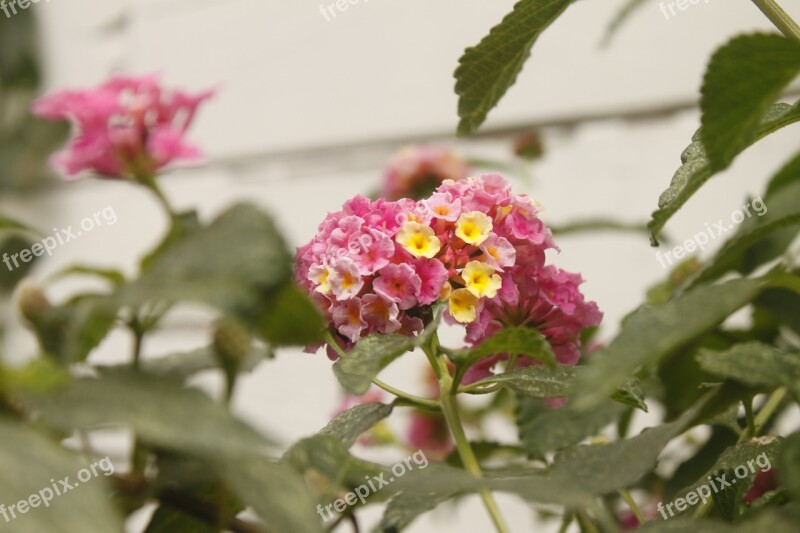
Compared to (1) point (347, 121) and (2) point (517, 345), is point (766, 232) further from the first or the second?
(1) point (347, 121)

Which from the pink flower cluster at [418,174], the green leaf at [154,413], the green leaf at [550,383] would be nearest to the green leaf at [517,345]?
the green leaf at [550,383]

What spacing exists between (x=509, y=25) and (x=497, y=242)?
94 millimetres

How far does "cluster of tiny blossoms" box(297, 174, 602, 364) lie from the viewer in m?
0.32

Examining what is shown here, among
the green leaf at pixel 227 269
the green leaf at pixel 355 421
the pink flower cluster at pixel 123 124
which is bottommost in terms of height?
the green leaf at pixel 355 421

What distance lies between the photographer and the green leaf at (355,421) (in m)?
0.30

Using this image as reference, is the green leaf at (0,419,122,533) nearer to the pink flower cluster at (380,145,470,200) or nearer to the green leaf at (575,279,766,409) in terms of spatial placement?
the green leaf at (575,279,766,409)

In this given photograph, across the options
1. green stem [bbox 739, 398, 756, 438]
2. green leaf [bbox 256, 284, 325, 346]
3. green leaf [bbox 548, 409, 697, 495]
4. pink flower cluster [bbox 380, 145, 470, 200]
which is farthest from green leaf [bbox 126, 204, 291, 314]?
pink flower cluster [bbox 380, 145, 470, 200]

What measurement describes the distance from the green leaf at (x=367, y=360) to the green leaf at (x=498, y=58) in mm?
130

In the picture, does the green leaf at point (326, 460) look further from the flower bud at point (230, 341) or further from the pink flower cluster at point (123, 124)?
the pink flower cluster at point (123, 124)

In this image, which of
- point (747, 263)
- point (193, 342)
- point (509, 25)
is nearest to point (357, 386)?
point (509, 25)

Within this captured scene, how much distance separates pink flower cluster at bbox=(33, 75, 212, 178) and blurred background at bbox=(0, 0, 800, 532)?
12.4 inches

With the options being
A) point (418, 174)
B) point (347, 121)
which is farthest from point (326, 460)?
point (347, 121)

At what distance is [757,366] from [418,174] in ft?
1.67

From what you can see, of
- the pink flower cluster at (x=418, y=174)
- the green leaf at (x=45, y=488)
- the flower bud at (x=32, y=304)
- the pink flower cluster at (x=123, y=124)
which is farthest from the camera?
the pink flower cluster at (x=418, y=174)
